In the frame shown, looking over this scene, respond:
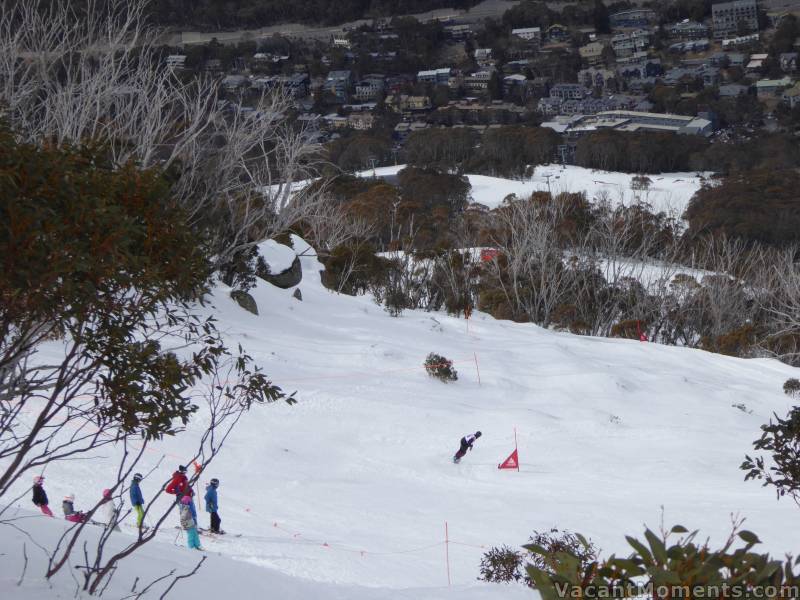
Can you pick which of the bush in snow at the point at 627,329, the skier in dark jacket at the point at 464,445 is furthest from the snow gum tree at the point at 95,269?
the bush in snow at the point at 627,329

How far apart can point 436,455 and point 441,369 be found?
3.28 m

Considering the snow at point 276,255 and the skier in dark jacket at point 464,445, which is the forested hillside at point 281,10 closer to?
the snow at point 276,255

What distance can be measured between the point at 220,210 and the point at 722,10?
11775 cm

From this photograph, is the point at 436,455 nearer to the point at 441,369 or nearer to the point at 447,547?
the point at 441,369

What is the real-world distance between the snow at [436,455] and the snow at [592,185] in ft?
98.6

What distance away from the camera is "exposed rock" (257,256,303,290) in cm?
2233

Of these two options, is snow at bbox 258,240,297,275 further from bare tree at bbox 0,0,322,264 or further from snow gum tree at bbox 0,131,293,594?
snow gum tree at bbox 0,131,293,594

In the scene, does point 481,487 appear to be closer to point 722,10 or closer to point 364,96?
point 364,96

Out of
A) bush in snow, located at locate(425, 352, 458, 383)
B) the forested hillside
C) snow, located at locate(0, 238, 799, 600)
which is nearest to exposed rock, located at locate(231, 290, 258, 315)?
snow, located at locate(0, 238, 799, 600)

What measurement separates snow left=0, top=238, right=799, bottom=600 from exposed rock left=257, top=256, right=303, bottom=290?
31.8 inches

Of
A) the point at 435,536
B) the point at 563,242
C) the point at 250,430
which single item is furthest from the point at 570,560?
the point at 563,242

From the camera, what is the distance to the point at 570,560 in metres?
2.45

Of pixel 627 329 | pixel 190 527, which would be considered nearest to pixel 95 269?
pixel 190 527

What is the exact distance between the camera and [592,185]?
55.3 meters
